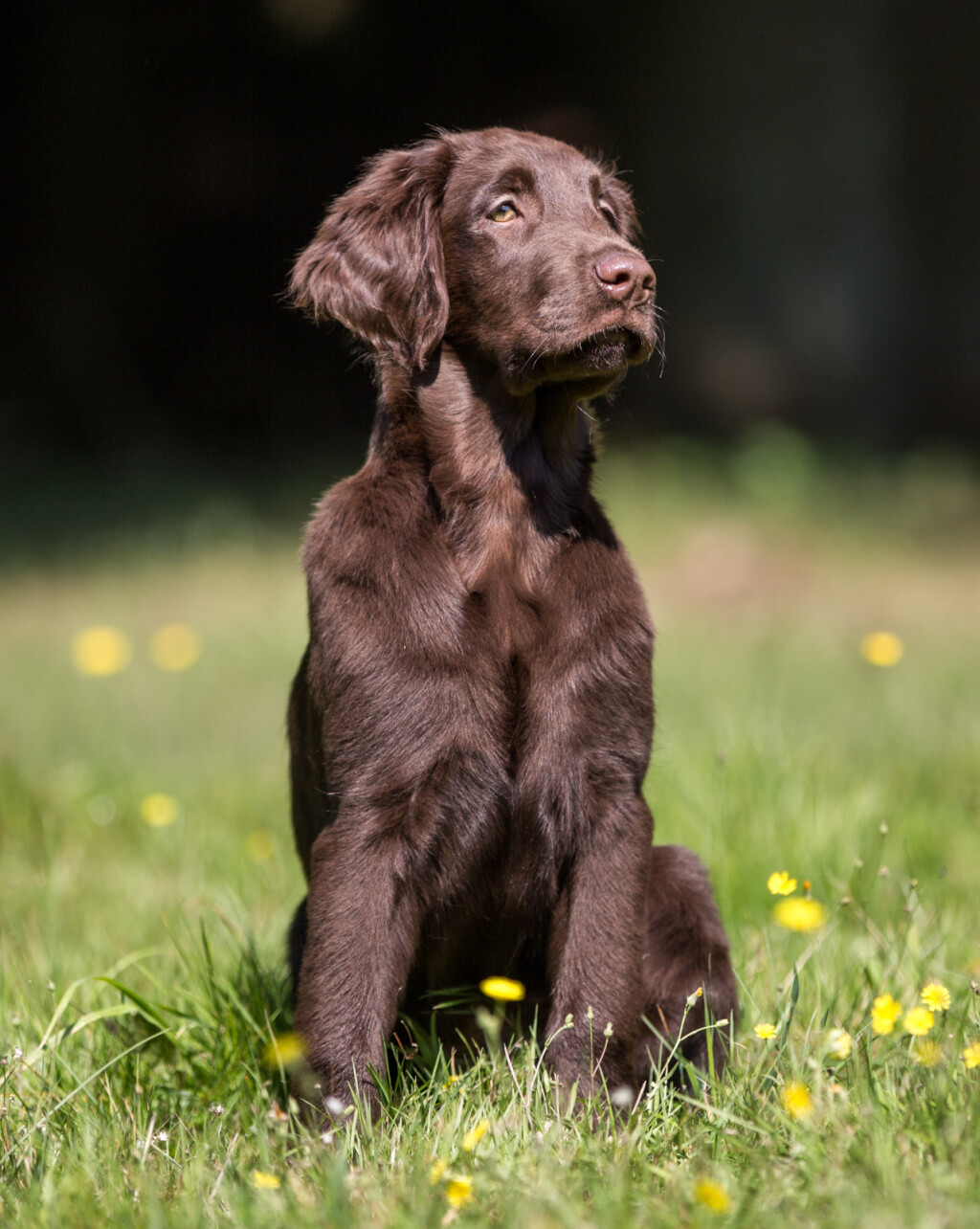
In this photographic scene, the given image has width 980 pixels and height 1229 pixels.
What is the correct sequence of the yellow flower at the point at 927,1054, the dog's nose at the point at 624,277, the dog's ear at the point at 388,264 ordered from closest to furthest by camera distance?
the yellow flower at the point at 927,1054, the dog's nose at the point at 624,277, the dog's ear at the point at 388,264

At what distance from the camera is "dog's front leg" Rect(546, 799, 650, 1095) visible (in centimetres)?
222

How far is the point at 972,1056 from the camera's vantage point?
1826 millimetres

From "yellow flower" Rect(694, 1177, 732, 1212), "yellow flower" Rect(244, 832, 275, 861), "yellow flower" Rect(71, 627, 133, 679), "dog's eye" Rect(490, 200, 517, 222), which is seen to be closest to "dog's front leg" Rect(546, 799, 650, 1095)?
Answer: "yellow flower" Rect(694, 1177, 732, 1212)

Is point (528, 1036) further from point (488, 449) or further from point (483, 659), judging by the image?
point (488, 449)

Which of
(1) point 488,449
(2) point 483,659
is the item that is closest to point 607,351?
(1) point 488,449

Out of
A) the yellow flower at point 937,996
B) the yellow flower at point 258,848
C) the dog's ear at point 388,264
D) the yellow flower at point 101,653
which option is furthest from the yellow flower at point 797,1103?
the yellow flower at point 101,653

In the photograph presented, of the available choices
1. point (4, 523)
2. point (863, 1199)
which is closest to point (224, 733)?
point (863, 1199)

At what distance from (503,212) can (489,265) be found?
0.13m

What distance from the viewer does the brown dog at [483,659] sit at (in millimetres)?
2217

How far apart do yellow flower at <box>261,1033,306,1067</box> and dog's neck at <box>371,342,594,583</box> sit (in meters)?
0.85

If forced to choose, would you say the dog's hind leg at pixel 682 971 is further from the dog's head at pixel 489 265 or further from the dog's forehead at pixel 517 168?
the dog's forehead at pixel 517 168

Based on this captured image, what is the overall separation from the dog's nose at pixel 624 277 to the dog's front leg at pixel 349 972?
1.01 m

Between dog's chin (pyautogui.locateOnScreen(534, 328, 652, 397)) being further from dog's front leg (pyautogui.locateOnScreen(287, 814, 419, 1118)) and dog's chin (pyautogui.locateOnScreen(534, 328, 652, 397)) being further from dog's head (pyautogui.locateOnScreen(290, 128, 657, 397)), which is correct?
dog's front leg (pyautogui.locateOnScreen(287, 814, 419, 1118))

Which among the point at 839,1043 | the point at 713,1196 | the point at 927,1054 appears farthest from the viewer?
the point at 839,1043
